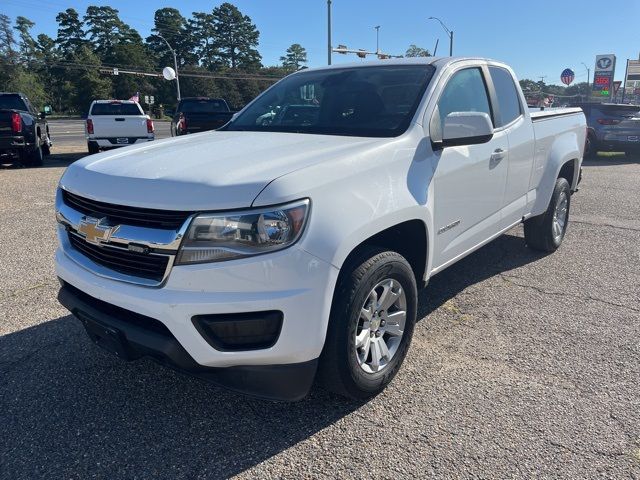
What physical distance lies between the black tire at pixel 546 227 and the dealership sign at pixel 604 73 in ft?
112

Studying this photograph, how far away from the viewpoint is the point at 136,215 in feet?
7.66

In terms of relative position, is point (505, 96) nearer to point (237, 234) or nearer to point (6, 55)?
point (237, 234)

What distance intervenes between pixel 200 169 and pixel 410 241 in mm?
1383

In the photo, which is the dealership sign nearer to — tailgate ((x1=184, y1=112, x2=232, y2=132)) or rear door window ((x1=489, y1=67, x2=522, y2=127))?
tailgate ((x1=184, y1=112, x2=232, y2=132))

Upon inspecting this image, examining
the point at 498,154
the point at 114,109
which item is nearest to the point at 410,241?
the point at 498,154

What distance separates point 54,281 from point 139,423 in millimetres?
2551

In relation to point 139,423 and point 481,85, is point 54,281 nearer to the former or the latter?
point 139,423

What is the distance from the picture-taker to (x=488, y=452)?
241 centimetres

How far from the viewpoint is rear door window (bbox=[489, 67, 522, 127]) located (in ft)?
13.8

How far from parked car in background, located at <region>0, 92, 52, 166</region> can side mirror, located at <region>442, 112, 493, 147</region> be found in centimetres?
1124

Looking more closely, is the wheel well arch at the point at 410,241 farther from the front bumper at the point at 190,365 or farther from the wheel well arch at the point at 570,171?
the wheel well arch at the point at 570,171

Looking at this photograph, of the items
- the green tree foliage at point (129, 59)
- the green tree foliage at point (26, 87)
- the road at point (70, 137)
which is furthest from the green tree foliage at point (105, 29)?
the road at point (70, 137)

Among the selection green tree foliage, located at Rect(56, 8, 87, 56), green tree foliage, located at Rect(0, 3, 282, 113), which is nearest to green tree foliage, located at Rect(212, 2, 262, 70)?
green tree foliage, located at Rect(0, 3, 282, 113)

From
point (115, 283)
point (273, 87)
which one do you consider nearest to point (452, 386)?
point (115, 283)
